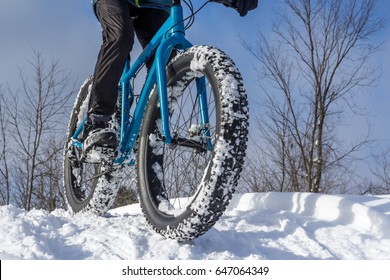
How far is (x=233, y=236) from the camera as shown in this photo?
7.58ft

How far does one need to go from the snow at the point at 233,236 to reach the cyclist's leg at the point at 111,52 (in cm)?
73

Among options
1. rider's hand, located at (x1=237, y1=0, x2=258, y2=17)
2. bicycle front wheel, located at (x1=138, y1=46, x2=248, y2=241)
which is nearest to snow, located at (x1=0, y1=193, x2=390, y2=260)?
bicycle front wheel, located at (x1=138, y1=46, x2=248, y2=241)

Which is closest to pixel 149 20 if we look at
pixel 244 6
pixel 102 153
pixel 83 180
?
pixel 244 6

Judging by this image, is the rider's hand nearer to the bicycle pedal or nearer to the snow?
the bicycle pedal

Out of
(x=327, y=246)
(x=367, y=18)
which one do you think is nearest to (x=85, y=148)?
(x=327, y=246)

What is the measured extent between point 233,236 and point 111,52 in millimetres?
1264

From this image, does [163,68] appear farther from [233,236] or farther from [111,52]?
[233,236]

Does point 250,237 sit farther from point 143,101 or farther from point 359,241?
point 143,101

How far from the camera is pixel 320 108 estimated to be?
988 cm

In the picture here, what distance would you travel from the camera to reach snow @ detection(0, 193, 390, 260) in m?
1.94

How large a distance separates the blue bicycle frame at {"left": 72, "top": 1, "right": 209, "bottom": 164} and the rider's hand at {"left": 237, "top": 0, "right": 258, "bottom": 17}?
1.09 feet

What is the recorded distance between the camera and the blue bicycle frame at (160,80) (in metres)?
2.22
